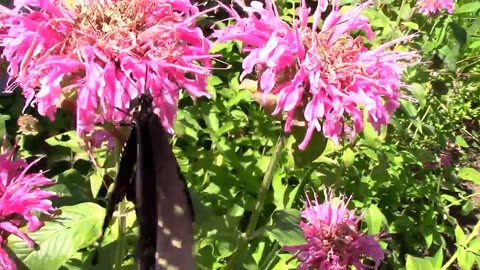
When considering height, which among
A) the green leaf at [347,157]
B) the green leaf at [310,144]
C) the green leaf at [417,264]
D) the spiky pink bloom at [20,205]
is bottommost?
the green leaf at [417,264]

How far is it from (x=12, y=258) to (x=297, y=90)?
45 centimetres

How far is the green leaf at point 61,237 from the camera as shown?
3.26ft

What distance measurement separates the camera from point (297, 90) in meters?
Result: 0.98

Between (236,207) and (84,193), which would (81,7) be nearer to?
(84,193)

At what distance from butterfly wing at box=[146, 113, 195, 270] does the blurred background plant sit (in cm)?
35

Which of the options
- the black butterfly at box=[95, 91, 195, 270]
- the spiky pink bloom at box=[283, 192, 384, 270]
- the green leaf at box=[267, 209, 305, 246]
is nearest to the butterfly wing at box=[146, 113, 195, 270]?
the black butterfly at box=[95, 91, 195, 270]

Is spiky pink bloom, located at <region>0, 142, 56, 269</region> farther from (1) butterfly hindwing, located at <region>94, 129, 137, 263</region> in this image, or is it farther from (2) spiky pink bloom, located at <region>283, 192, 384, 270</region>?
(2) spiky pink bloom, located at <region>283, 192, 384, 270</region>

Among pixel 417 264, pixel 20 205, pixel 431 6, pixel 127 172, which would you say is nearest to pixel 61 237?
pixel 20 205

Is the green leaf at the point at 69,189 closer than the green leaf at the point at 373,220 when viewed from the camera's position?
Yes

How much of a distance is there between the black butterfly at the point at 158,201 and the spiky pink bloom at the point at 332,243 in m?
0.73

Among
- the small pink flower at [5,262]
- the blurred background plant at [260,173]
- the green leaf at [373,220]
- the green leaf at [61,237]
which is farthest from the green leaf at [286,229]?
the green leaf at [373,220]

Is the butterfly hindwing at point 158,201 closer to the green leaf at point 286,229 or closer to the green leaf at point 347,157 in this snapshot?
the green leaf at point 286,229

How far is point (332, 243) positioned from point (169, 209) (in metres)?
0.80

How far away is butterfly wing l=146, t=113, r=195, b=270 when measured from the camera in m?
0.66
